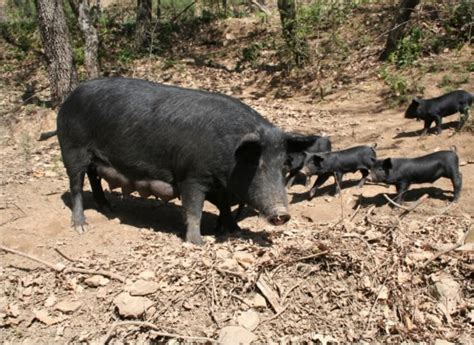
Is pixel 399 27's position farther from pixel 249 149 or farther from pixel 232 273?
pixel 232 273

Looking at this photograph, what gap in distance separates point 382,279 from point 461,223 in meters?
1.55

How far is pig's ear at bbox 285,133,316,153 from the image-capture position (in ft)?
16.3

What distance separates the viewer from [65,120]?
19.3 feet

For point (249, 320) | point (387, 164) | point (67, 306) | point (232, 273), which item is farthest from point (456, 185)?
point (67, 306)

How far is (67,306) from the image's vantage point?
425cm

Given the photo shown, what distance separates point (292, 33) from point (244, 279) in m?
9.59

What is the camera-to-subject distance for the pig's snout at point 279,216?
4801mm

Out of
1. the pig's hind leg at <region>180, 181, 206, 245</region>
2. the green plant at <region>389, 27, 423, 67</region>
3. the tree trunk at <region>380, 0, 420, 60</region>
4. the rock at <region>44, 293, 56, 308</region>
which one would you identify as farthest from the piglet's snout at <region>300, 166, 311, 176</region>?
the tree trunk at <region>380, 0, 420, 60</region>

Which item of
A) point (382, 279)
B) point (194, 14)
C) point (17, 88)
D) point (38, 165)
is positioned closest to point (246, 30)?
point (194, 14)

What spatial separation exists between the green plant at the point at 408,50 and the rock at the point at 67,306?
9027 millimetres

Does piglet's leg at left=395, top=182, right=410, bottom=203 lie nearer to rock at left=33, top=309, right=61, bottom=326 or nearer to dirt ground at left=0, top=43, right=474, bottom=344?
dirt ground at left=0, top=43, right=474, bottom=344

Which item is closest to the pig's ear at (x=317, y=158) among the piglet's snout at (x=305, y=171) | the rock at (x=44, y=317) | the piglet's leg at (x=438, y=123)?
the piglet's snout at (x=305, y=171)

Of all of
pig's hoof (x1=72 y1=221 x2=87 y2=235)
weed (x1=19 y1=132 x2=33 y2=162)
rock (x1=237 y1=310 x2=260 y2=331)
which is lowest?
weed (x1=19 y1=132 x2=33 y2=162)

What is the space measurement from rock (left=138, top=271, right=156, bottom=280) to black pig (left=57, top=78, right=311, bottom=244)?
2.82ft
